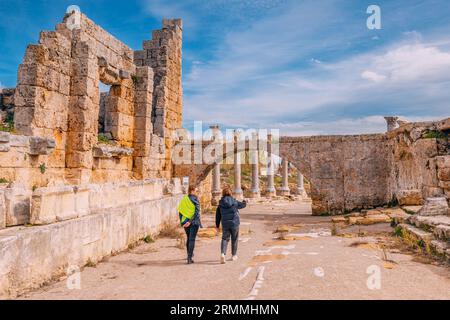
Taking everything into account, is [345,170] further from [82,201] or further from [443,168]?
[82,201]

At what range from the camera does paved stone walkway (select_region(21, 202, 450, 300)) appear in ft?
13.9

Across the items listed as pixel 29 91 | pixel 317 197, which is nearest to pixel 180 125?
pixel 317 197

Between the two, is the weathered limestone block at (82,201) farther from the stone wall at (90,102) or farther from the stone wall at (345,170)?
the stone wall at (345,170)

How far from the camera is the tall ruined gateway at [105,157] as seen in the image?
5039 millimetres

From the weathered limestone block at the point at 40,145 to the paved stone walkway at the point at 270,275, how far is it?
103 inches

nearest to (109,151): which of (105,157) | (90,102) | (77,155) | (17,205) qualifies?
(105,157)

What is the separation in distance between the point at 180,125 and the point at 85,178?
26.8ft

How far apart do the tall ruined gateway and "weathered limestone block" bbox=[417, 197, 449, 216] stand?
1.45 metres

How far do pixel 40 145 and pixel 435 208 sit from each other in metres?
8.60

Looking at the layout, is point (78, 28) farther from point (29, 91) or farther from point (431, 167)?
point (431, 167)

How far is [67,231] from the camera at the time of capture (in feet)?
17.1

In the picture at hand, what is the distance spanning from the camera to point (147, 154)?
12242 millimetres

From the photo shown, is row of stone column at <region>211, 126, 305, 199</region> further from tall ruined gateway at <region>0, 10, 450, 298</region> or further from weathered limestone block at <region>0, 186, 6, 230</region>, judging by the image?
weathered limestone block at <region>0, 186, 6, 230</region>
